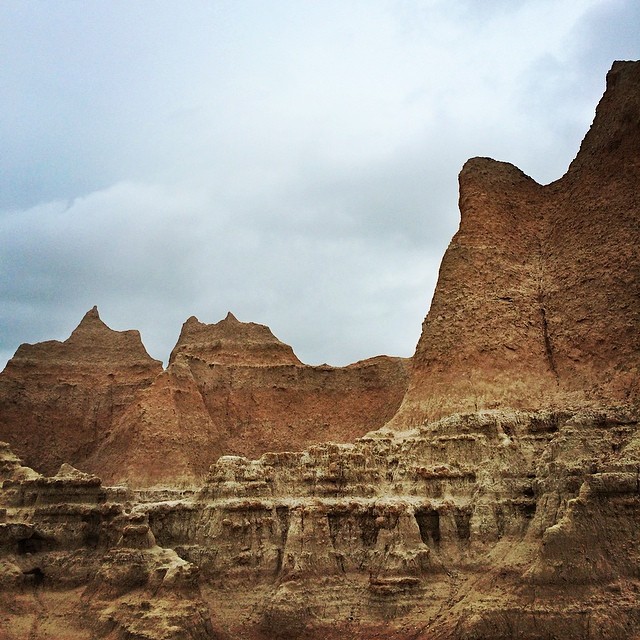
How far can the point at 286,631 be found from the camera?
35188 millimetres

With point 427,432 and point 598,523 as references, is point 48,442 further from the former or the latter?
point 598,523

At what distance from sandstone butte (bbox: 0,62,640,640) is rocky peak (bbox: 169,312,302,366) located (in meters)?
22.7

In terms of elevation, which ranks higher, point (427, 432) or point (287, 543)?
point (427, 432)

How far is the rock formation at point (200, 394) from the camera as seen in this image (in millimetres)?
69750

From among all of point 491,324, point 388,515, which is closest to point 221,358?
point 491,324

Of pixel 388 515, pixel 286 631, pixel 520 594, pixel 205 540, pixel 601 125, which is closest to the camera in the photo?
pixel 520 594

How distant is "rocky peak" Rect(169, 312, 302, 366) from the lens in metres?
79.2

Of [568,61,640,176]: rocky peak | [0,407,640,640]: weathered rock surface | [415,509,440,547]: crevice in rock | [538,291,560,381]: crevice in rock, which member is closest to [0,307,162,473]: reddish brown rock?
[0,407,640,640]: weathered rock surface

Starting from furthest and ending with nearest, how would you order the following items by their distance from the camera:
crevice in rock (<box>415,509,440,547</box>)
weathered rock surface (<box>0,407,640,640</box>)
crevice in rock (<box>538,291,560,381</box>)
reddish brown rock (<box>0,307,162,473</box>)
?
reddish brown rock (<box>0,307,162,473</box>)
crevice in rock (<box>538,291,560,381</box>)
crevice in rock (<box>415,509,440,547</box>)
weathered rock surface (<box>0,407,640,640</box>)

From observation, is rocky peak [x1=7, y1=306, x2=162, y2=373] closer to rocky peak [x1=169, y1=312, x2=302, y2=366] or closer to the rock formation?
the rock formation

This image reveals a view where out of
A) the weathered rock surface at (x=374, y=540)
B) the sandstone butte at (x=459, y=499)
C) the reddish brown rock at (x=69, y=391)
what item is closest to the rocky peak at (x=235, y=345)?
the reddish brown rock at (x=69, y=391)

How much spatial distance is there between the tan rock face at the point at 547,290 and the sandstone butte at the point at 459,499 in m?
0.12

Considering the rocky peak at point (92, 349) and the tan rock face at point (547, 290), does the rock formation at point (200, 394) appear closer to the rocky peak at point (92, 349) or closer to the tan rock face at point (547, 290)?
the rocky peak at point (92, 349)

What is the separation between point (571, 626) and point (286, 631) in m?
12.7
